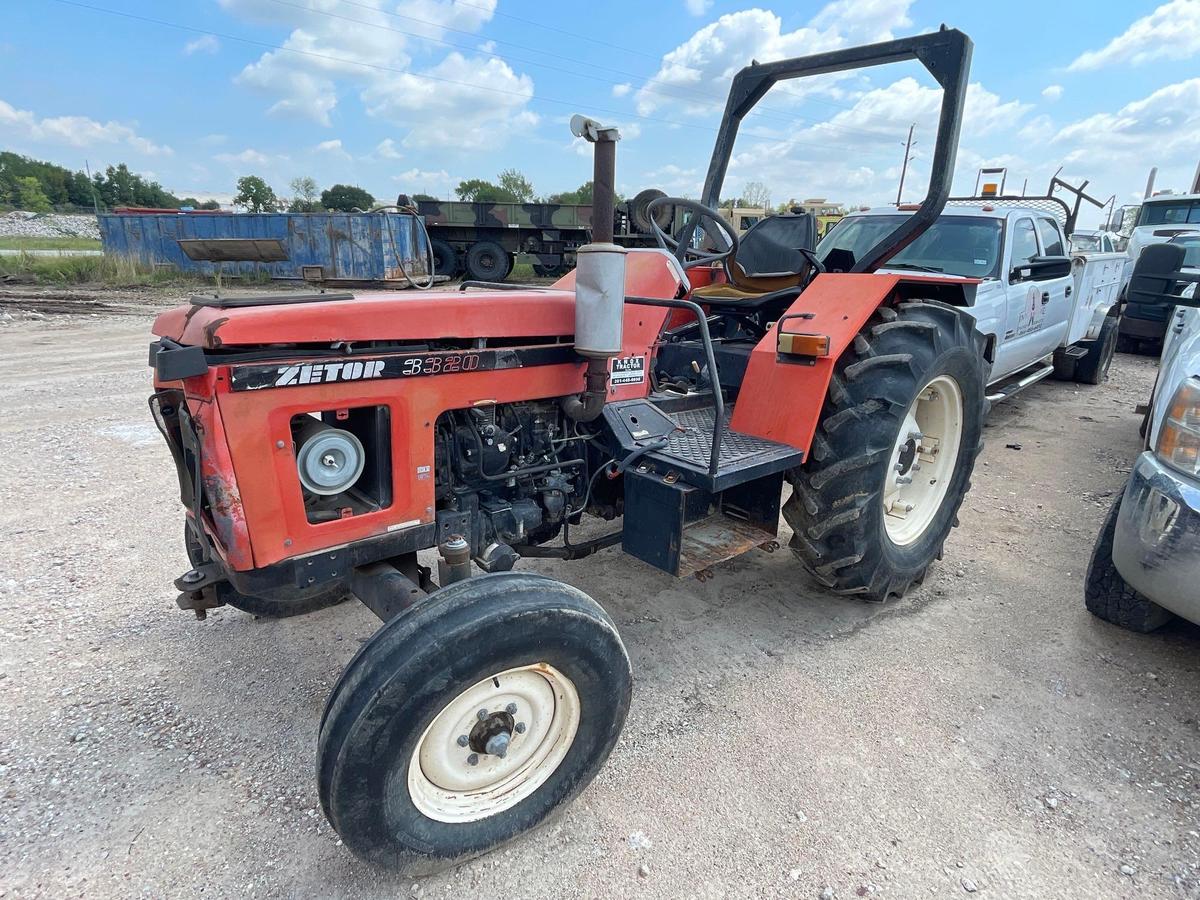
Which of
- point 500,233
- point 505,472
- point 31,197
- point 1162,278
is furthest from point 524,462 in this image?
point 31,197

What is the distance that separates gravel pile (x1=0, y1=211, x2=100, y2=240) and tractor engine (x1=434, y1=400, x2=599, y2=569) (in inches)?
1686

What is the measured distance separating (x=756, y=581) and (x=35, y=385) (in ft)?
23.0

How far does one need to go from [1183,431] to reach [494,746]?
2.47 metres

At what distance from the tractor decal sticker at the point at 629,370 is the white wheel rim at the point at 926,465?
135cm

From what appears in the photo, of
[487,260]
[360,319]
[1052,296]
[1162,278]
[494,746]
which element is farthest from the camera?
[487,260]

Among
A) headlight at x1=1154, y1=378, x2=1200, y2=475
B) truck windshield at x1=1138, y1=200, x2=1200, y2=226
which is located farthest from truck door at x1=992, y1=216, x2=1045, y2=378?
truck windshield at x1=1138, y1=200, x2=1200, y2=226

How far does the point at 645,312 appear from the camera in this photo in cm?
262

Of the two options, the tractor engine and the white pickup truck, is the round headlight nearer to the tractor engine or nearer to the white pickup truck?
the tractor engine

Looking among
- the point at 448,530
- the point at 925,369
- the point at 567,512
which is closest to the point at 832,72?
the point at 925,369

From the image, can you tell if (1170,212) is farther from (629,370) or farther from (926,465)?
(629,370)

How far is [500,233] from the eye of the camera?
1738 centimetres

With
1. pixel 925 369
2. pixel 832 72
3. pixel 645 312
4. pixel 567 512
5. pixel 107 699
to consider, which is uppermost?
pixel 832 72

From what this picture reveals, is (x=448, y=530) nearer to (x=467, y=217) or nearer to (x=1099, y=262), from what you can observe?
(x=1099, y=262)

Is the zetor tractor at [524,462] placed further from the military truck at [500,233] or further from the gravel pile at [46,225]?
the gravel pile at [46,225]
